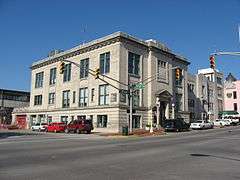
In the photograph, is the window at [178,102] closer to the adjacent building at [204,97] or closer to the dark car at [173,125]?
the adjacent building at [204,97]

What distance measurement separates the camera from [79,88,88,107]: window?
49.5 meters

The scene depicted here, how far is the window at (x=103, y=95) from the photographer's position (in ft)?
149

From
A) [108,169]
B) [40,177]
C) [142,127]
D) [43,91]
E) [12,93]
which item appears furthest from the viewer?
[12,93]

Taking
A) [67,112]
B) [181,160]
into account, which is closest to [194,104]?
[67,112]

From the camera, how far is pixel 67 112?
5234cm

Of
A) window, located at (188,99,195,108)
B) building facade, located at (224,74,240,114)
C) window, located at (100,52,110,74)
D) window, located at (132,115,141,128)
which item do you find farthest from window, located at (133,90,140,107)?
building facade, located at (224,74,240,114)

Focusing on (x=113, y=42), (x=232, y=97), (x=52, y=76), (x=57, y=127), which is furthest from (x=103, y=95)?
(x=232, y=97)

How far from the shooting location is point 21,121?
67.1m

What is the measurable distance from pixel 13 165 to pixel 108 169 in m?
3.50

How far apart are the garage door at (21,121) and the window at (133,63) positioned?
98.1 ft

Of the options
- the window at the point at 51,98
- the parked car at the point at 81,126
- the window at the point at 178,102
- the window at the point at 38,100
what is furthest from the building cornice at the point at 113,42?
the parked car at the point at 81,126

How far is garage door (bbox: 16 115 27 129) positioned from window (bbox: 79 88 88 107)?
2038 cm

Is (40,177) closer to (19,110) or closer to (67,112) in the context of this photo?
(67,112)

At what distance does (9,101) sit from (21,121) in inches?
1099
